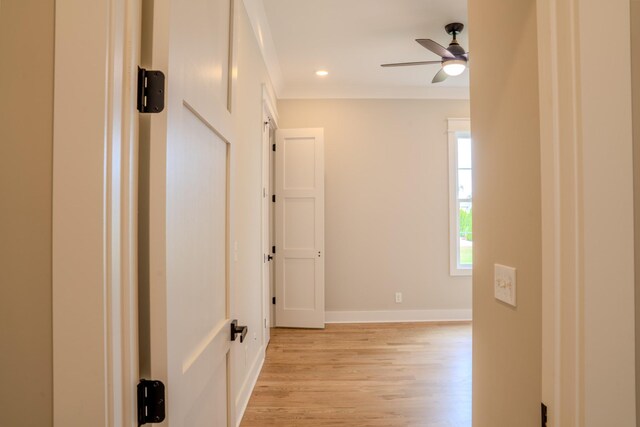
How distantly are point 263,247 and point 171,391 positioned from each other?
2.29 m

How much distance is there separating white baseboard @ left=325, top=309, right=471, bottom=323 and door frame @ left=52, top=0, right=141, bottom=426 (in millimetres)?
3614

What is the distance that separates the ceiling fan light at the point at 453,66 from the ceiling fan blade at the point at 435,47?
46mm

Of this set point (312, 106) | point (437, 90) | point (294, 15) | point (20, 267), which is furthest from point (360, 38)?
point (20, 267)

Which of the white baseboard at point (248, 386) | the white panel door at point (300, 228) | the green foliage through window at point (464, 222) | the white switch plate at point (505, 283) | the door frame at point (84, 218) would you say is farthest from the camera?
the green foliage through window at point (464, 222)

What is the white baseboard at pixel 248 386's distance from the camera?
2.05 metres

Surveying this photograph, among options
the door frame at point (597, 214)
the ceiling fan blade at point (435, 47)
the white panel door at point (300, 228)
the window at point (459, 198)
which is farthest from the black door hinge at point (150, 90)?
the window at point (459, 198)

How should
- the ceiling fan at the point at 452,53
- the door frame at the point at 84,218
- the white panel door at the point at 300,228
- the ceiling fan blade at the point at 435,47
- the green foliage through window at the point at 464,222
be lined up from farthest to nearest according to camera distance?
the green foliage through window at the point at 464,222 → the white panel door at the point at 300,228 → the ceiling fan at the point at 452,53 → the ceiling fan blade at the point at 435,47 → the door frame at the point at 84,218

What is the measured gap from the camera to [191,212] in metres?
0.84

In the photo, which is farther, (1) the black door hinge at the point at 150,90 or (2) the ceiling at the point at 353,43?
(2) the ceiling at the point at 353,43

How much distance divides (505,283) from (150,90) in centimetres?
111

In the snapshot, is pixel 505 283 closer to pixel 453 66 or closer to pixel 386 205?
pixel 453 66

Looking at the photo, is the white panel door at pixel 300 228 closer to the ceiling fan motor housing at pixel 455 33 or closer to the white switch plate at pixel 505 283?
the ceiling fan motor housing at pixel 455 33

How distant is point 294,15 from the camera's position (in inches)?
102

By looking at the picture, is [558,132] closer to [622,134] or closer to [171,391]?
[622,134]
